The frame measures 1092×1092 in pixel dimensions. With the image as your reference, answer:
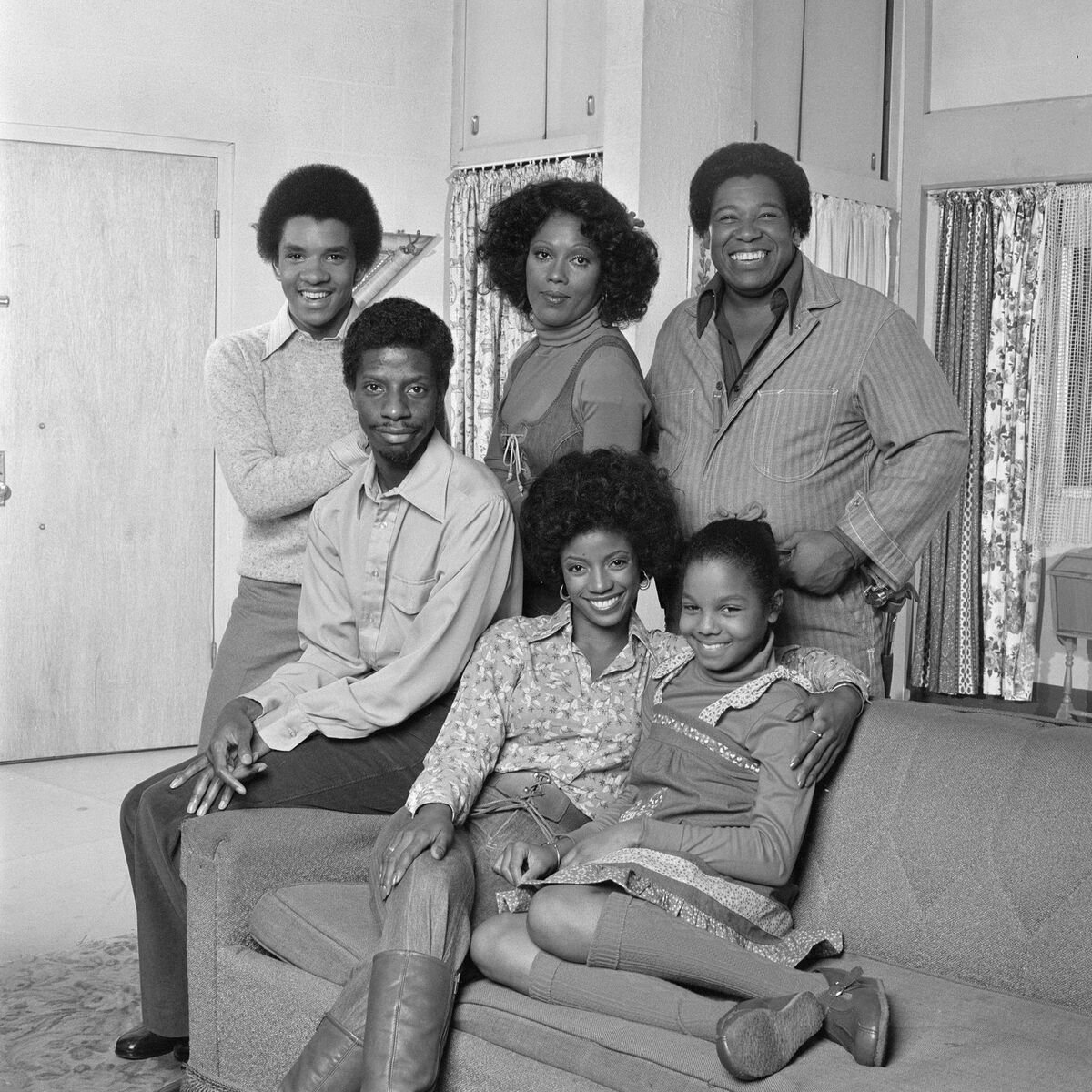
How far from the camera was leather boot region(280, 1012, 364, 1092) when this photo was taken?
202cm

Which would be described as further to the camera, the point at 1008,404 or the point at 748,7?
the point at 1008,404

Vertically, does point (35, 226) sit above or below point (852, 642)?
above

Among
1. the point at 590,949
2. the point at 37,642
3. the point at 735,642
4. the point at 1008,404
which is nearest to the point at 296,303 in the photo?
the point at 735,642

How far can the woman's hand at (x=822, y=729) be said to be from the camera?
7.41 ft

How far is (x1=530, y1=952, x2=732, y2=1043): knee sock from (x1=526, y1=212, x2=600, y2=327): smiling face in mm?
1173

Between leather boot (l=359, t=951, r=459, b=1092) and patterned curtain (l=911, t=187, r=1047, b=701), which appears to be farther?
patterned curtain (l=911, t=187, r=1047, b=701)

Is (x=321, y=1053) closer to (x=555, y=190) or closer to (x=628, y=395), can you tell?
(x=628, y=395)

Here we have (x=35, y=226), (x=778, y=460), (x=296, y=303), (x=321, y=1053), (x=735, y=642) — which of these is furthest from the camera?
(x=35, y=226)

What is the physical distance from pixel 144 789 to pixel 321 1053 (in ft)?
2.50

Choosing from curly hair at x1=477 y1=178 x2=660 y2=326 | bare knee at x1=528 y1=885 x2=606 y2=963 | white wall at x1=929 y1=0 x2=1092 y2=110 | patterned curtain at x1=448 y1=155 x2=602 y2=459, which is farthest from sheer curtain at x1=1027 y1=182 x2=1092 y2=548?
bare knee at x1=528 y1=885 x2=606 y2=963

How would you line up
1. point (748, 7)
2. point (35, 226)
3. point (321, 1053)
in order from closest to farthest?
point (321, 1053), point (748, 7), point (35, 226)

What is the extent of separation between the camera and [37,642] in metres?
5.39

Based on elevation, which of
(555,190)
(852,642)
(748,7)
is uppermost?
(748,7)

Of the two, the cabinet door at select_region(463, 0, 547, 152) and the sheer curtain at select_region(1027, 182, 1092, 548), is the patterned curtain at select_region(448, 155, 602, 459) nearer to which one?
the cabinet door at select_region(463, 0, 547, 152)
